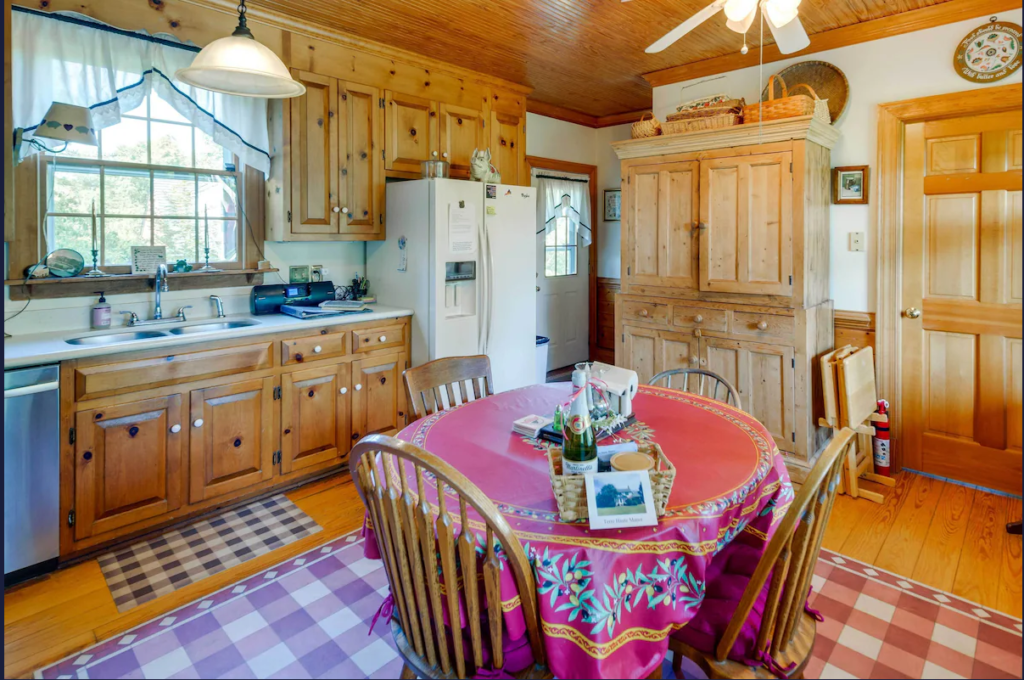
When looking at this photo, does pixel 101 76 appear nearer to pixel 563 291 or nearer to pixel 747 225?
pixel 747 225

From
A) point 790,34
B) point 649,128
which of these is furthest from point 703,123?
point 790,34

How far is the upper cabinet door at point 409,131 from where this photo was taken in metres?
3.34

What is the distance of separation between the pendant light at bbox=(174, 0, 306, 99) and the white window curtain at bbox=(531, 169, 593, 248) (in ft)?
9.57

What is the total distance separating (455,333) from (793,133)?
1.99 m

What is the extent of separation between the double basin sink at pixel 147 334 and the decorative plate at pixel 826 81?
10.3 feet

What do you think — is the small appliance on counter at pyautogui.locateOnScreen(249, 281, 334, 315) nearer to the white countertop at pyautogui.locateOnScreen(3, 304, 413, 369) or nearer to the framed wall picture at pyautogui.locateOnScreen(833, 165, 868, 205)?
the white countertop at pyautogui.locateOnScreen(3, 304, 413, 369)

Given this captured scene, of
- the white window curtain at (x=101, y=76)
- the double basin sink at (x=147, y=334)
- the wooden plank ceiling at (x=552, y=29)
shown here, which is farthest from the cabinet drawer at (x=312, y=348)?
the wooden plank ceiling at (x=552, y=29)

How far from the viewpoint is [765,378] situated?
3.02 meters

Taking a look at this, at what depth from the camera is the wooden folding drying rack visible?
105 inches

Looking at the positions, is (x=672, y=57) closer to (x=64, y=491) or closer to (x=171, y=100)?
(x=171, y=100)

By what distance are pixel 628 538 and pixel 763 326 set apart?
223 centimetres

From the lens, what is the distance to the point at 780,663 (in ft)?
3.19

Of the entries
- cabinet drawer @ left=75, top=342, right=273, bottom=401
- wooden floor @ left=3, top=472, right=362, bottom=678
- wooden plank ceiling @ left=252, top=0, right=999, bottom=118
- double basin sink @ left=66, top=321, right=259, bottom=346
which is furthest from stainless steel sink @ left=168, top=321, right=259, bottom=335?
wooden plank ceiling @ left=252, top=0, right=999, bottom=118

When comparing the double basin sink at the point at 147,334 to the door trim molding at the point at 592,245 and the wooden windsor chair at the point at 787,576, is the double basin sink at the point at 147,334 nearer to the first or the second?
the wooden windsor chair at the point at 787,576
